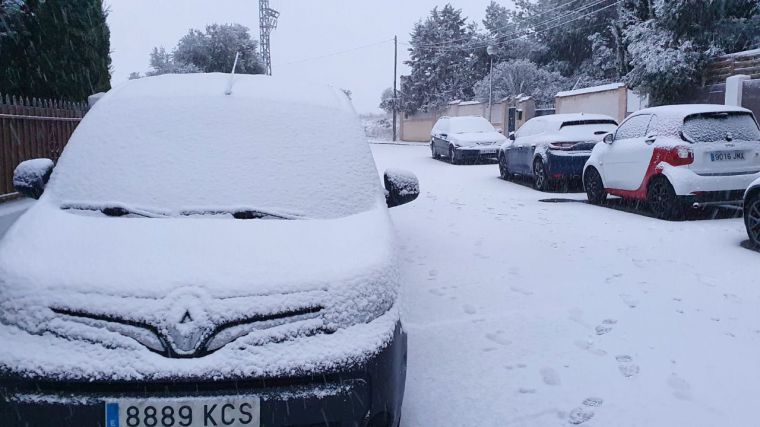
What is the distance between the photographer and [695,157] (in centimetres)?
845

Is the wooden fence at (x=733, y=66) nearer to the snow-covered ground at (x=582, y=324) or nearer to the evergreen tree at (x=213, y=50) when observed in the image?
the snow-covered ground at (x=582, y=324)

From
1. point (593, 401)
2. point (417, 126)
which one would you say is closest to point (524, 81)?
point (417, 126)

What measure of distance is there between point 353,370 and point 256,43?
51.4m

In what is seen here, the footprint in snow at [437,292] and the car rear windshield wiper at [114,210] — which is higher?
the car rear windshield wiper at [114,210]

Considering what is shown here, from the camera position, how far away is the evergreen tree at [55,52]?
1301cm

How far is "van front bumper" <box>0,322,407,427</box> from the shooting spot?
7.48 ft

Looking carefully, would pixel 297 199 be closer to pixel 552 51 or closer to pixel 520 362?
pixel 520 362

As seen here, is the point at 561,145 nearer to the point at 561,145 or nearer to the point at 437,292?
the point at 561,145

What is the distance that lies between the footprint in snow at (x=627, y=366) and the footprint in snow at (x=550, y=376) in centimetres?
39

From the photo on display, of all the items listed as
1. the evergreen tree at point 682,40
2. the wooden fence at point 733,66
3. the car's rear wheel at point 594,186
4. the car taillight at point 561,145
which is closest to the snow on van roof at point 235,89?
the car's rear wheel at point 594,186

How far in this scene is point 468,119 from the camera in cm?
2239

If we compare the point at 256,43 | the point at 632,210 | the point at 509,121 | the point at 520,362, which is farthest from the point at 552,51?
the point at 520,362

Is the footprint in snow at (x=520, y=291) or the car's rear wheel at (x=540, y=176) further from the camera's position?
the car's rear wheel at (x=540, y=176)

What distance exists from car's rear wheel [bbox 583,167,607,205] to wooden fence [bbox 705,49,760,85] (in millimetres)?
6695
